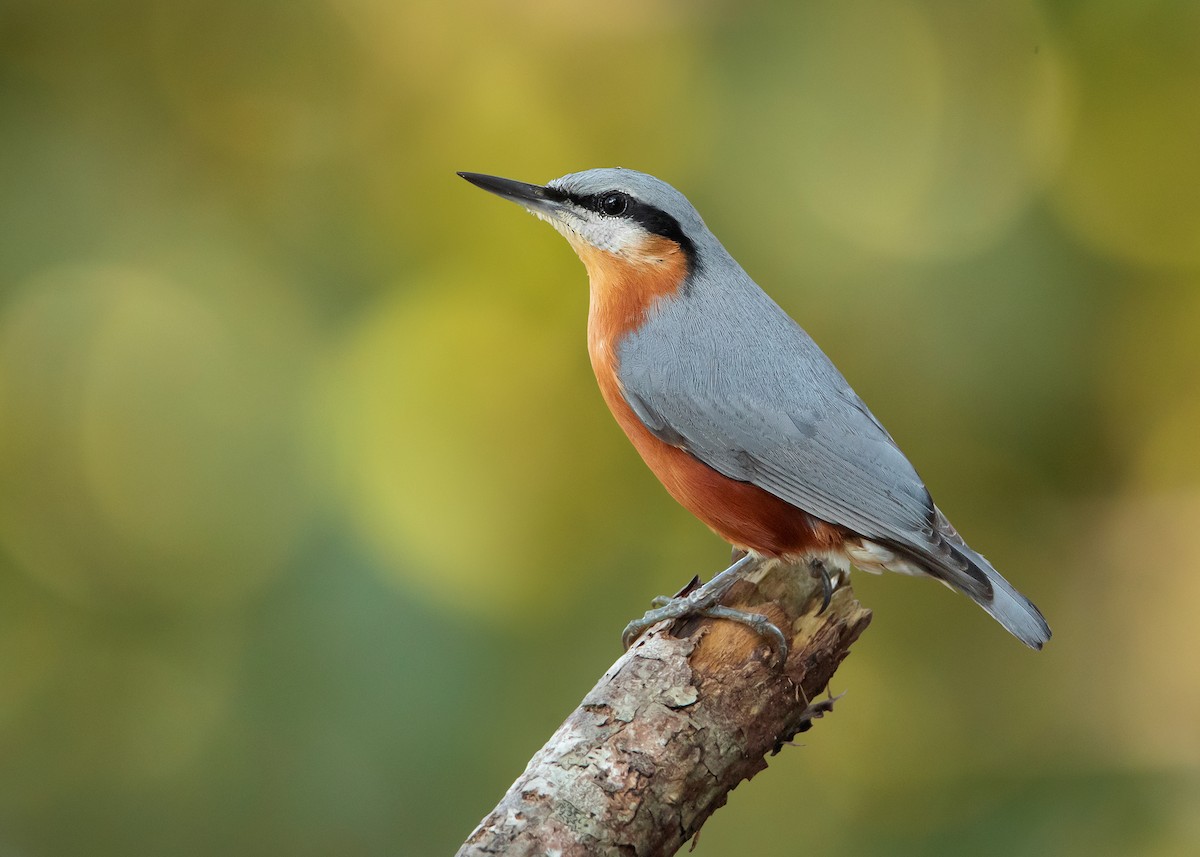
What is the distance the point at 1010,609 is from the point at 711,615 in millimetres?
687

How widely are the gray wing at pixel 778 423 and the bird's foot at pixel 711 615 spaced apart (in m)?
0.32

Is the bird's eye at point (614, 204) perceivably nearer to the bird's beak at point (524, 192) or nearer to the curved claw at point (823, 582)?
the bird's beak at point (524, 192)

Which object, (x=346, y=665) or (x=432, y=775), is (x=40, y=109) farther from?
(x=432, y=775)

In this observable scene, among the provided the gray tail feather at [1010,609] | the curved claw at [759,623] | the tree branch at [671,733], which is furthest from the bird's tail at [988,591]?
the curved claw at [759,623]

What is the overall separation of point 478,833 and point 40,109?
2900 mm

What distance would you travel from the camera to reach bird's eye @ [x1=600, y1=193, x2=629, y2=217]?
3.20m

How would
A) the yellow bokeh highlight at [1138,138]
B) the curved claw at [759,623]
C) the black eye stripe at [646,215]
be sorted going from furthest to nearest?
the yellow bokeh highlight at [1138,138]
the black eye stripe at [646,215]
the curved claw at [759,623]

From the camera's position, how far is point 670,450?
9.93 ft

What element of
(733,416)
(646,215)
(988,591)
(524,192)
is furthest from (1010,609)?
(524,192)

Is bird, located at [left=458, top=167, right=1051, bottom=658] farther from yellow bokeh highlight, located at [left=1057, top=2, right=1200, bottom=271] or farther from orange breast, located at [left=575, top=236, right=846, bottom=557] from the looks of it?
yellow bokeh highlight, located at [left=1057, top=2, right=1200, bottom=271]

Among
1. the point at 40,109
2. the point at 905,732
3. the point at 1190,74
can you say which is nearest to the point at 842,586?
the point at 905,732

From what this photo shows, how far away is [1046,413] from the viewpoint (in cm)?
370

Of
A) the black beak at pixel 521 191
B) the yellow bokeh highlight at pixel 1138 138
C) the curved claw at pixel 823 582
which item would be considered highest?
the yellow bokeh highlight at pixel 1138 138

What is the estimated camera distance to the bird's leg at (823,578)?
2.86 metres
